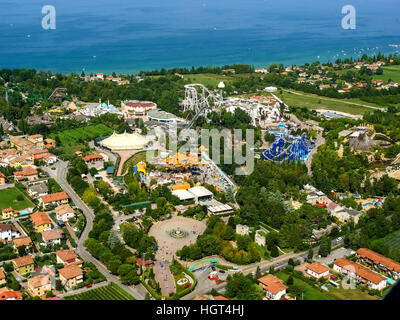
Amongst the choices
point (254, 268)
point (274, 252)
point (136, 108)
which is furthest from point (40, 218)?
point (136, 108)

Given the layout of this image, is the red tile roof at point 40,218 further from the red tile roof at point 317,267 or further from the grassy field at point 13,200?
the red tile roof at point 317,267

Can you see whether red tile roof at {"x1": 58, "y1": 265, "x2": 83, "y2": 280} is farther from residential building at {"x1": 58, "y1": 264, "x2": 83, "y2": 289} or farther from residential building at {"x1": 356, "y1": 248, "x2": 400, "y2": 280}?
residential building at {"x1": 356, "y1": 248, "x2": 400, "y2": 280}

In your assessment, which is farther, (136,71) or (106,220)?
(136,71)

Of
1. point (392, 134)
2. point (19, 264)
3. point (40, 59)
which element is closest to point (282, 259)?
point (19, 264)

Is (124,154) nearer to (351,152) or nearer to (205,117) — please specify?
(205,117)

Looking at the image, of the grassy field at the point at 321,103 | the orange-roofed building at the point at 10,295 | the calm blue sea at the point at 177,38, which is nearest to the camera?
the orange-roofed building at the point at 10,295

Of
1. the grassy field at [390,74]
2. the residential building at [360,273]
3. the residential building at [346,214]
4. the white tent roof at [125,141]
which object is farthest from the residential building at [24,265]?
the grassy field at [390,74]
